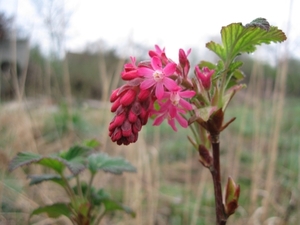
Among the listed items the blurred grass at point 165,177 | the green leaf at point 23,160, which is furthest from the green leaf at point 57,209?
the blurred grass at point 165,177

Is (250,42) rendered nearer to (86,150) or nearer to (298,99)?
(86,150)

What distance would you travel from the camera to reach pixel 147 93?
486 millimetres

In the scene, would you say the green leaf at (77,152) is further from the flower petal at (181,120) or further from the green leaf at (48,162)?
the flower petal at (181,120)

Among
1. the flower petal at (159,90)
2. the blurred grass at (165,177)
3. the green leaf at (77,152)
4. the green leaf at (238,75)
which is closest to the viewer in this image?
the flower petal at (159,90)

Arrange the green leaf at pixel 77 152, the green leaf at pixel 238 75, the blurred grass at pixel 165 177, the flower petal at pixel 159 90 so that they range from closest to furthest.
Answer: the flower petal at pixel 159 90
the green leaf at pixel 238 75
the green leaf at pixel 77 152
the blurred grass at pixel 165 177

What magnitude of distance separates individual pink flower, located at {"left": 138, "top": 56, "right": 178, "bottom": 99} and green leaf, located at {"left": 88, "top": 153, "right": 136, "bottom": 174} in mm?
315

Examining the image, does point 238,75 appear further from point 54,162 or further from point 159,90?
point 54,162

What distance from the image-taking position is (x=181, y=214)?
192 cm

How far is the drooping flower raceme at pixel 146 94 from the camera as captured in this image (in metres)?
0.47

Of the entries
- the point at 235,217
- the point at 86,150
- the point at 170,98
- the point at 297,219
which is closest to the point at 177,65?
the point at 170,98

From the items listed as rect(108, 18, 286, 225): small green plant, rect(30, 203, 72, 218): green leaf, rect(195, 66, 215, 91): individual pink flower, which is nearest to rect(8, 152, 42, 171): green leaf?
rect(30, 203, 72, 218): green leaf

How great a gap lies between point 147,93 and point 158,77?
1.3 inches

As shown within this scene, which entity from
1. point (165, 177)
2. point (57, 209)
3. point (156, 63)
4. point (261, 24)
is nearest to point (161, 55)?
point (156, 63)

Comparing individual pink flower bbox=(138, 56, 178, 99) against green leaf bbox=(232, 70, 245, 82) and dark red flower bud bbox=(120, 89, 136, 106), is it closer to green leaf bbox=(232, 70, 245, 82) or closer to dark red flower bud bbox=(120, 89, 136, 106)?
dark red flower bud bbox=(120, 89, 136, 106)
